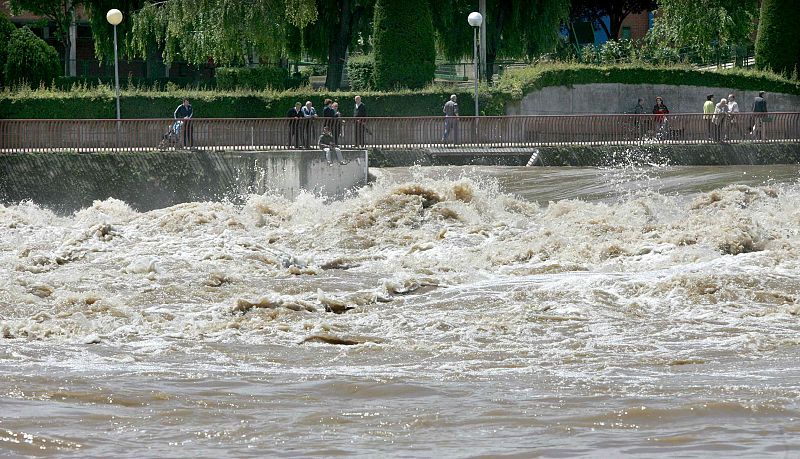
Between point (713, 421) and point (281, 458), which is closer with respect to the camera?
point (281, 458)

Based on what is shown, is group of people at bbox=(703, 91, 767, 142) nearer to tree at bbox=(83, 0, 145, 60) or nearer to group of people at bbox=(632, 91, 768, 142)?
group of people at bbox=(632, 91, 768, 142)

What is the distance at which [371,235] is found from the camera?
23797 millimetres

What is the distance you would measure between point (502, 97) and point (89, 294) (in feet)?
76.0

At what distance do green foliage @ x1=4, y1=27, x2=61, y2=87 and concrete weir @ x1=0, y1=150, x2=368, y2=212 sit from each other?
12761 mm

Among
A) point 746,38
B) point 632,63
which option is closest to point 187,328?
point 632,63

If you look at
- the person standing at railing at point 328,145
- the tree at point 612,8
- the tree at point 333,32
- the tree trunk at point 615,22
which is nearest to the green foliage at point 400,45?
the tree at point 333,32

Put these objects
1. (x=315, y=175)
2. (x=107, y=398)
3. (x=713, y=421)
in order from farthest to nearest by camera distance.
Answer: (x=315, y=175) → (x=107, y=398) → (x=713, y=421)

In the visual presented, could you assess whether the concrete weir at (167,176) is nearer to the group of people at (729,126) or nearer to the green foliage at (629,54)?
the group of people at (729,126)

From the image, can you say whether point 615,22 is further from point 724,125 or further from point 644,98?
point 724,125

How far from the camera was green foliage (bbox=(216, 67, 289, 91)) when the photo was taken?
44719 mm

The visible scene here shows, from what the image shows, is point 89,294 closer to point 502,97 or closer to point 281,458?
point 281,458

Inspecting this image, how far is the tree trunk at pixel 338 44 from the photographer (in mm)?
42938

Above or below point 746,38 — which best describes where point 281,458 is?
below

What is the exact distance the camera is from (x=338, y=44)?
4384 centimetres
